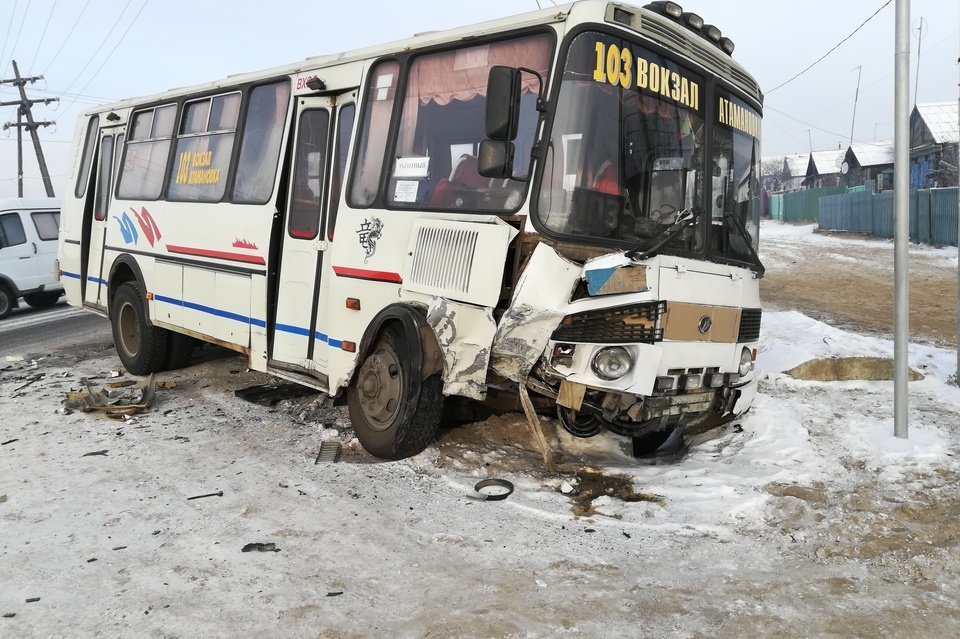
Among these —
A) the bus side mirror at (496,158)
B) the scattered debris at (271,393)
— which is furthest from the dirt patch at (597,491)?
the scattered debris at (271,393)

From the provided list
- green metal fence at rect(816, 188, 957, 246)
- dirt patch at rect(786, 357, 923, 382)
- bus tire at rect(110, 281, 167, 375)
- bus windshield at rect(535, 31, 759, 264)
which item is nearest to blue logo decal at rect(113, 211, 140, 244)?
bus tire at rect(110, 281, 167, 375)

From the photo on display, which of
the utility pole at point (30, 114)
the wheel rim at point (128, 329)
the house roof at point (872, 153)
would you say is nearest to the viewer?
the wheel rim at point (128, 329)

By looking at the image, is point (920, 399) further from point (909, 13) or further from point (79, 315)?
point (79, 315)

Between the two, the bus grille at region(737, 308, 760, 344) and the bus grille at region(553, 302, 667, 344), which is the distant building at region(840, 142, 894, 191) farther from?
the bus grille at region(553, 302, 667, 344)

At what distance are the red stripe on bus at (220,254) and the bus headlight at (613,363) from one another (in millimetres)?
3484

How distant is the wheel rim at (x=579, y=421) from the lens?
4.90 meters

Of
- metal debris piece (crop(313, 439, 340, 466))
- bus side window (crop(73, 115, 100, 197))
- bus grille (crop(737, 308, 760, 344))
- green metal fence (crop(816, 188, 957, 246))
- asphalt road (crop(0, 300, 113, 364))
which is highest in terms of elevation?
green metal fence (crop(816, 188, 957, 246))

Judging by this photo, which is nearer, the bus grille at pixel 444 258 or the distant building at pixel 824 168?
the bus grille at pixel 444 258

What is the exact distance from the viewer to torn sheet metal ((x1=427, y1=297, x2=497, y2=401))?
4508 mm

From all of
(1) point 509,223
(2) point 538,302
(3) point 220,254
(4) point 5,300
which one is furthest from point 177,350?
(4) point 5,300

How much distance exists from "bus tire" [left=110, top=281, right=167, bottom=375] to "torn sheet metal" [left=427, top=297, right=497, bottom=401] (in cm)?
487

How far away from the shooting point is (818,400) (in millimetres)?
6711

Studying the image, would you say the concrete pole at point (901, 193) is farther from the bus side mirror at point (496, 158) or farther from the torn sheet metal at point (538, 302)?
the bus side mirror at point (496, 158)

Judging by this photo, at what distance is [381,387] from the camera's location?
209 inches
